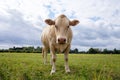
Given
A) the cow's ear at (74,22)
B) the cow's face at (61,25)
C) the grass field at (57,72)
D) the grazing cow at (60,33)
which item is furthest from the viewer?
the cow's ear at (74,22)

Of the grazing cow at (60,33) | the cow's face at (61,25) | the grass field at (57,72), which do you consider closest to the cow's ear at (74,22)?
the grazing cow at (60,33)

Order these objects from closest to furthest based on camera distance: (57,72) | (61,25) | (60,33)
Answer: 1. (60,33)
2. (57,72)
3. (61,25)

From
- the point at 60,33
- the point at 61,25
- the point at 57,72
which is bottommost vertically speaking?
the point at 57,72

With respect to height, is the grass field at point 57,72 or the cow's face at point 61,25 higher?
the cow's face at point 61,25

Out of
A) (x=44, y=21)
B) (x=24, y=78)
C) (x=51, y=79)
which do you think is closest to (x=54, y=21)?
(x=44, y=21)

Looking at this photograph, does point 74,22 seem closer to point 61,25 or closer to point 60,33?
point 61,25

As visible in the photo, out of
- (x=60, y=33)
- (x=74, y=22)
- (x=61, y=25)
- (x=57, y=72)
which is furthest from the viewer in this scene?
(x=74, y=22)

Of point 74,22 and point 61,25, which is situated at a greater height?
point 74,22

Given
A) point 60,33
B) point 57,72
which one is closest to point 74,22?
point 60,33

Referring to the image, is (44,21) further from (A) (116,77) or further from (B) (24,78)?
(B) (24,78)

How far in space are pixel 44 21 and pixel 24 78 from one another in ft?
15.9

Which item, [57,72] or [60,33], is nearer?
[60,33]

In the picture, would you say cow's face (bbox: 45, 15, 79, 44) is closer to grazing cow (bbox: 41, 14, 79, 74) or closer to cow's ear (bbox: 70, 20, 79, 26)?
grazing cow (bbox: 41, 14, 79, 74)

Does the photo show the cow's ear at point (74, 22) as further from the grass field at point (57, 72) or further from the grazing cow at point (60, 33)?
the grass field at point (57, 72)
